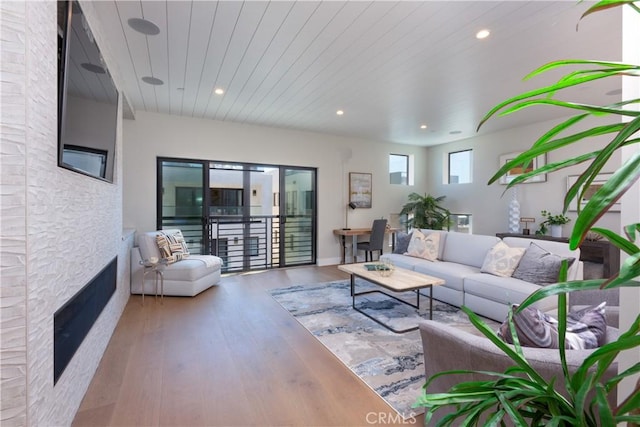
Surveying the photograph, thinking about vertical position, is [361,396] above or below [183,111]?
below

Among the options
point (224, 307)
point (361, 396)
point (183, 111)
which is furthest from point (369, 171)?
point (361, 396)

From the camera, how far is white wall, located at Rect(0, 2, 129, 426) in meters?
1.08

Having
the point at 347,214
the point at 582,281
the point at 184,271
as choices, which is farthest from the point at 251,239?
the point at 582,281

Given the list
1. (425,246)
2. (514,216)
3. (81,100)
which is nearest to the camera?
(81,100)

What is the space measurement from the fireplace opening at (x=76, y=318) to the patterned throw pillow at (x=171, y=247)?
4.66 feet

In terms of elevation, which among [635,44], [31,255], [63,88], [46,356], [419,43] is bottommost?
[46,356]

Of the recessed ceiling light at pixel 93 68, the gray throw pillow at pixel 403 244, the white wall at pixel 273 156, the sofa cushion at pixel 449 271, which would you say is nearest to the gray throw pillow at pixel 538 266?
the sofa cushion at pixel 449 271

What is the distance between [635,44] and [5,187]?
2.02 metres

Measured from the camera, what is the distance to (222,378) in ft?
7.02

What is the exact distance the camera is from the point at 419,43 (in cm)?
267

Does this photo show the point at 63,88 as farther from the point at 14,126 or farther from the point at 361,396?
the point at 361,396

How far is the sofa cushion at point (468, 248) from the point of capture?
12.6ft

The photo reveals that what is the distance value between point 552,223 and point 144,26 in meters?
5.93

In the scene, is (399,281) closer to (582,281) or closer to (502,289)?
(502,289)
